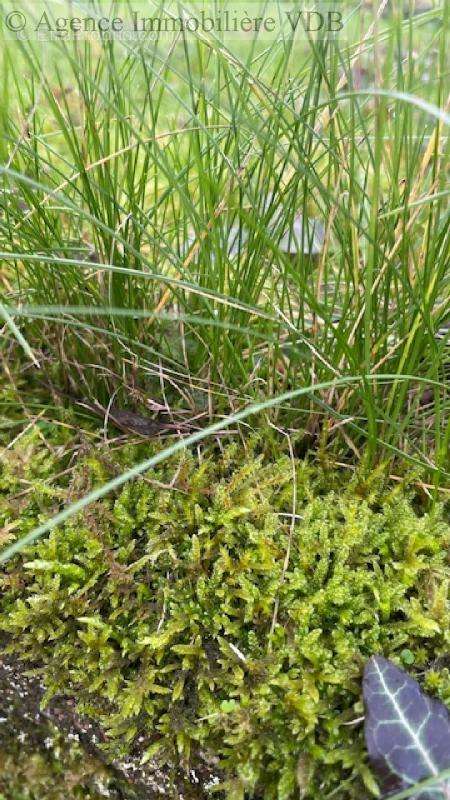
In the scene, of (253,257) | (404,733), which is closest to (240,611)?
(404,733)

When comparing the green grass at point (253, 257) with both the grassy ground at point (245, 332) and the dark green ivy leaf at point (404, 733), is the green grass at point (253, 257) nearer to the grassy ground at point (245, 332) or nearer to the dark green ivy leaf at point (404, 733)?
the grassy ground at point (245, 332)

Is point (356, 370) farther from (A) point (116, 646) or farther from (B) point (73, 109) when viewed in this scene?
(B) point (73, 109)

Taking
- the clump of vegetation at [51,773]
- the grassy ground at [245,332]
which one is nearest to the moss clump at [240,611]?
the grassy ground at [245,332]

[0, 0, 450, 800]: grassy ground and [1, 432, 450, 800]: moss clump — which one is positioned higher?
[0, 0, 450, 800]: grassy ground

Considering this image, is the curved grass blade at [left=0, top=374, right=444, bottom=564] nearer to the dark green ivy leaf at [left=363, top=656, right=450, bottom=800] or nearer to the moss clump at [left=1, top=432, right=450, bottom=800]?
the moss clump at [left=1, top=432, right=450, bottom=800]

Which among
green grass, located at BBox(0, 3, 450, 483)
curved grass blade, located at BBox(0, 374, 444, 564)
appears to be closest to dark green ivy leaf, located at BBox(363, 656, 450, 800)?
green grass, located at BBox(0, 3, 450, 483)

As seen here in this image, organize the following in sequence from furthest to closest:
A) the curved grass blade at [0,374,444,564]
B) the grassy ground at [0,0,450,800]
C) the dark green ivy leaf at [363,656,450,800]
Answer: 1. the grassy ground at [0,0,450,800]
2. the dark green ivy leaf at [363,656,450,800]
3. the curved grass blade at [0,374,444,564]
